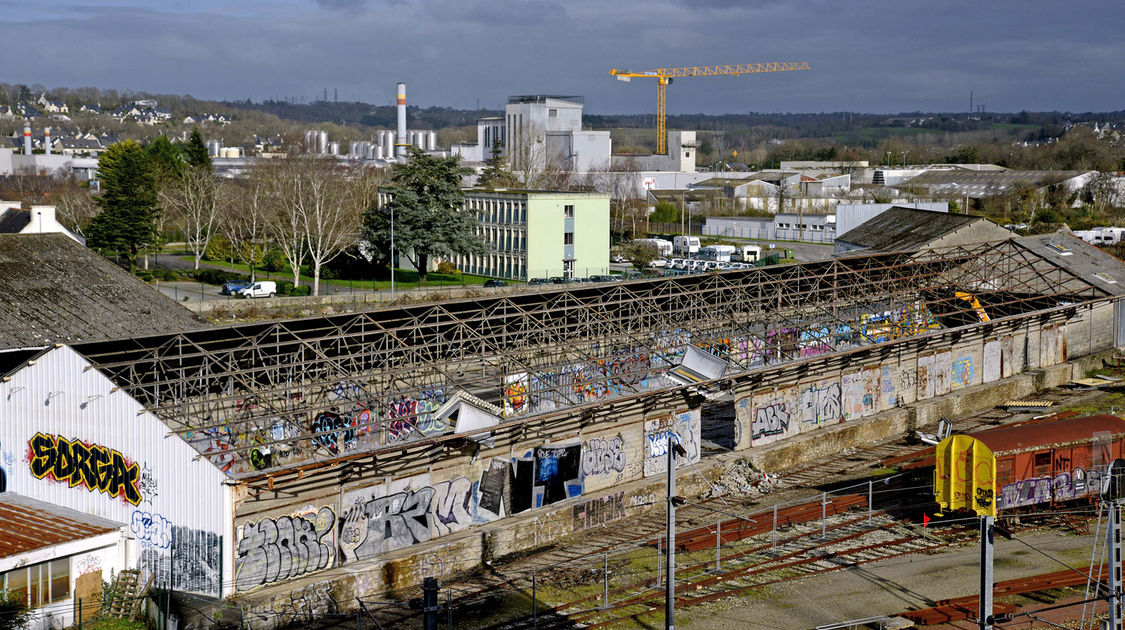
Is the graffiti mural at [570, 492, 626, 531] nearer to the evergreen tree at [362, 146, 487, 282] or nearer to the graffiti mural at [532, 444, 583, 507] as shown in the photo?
the graffiti mural at [532, 444, 583, 507]

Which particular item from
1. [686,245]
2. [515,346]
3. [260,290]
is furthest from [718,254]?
[515,346]

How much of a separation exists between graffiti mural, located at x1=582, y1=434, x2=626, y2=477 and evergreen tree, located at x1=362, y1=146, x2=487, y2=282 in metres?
39.2

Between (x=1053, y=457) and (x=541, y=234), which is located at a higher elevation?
(x=541, y=234)

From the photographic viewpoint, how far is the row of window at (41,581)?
816 inches

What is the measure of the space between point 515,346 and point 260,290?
1196 inches

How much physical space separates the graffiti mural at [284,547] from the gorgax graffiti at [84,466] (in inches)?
109

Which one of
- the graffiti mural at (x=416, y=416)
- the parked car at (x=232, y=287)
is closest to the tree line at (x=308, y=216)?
the parked car at (x=232, y=287)

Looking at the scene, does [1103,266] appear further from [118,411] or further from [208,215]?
[208,215]

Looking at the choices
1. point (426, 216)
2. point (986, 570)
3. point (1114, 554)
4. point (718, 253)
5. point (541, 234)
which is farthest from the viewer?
point (718, 253)

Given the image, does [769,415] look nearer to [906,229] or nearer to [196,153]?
[906,229]

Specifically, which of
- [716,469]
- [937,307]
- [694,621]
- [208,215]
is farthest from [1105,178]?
[694,621]

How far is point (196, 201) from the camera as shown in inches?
2908

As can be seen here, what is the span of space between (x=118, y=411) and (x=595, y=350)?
1817 centimetres

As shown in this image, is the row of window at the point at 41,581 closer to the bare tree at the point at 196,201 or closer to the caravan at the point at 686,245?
the bare tree at the point at 196,201
